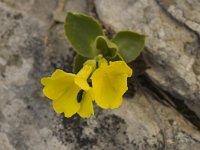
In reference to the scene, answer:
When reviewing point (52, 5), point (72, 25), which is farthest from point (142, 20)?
point (52, 5)

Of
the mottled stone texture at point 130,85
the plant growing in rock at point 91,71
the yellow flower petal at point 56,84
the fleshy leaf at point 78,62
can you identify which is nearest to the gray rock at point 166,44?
the mottled stone texture at point 130,85

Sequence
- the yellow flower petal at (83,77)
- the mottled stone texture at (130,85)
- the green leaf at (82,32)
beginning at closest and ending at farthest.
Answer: the yellow flower petal at (83,77), the mottled stone texture at (130,85), the green leaf at (82,32)

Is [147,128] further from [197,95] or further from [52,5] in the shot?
[52,5]

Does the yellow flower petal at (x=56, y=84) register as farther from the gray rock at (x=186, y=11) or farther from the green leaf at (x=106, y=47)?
the gray rock at (x=186, y=11)

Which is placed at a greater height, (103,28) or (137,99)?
(103,28)

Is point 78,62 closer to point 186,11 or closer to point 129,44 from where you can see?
point 129,44

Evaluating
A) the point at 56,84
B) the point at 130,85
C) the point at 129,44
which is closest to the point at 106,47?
the point at 129,44
